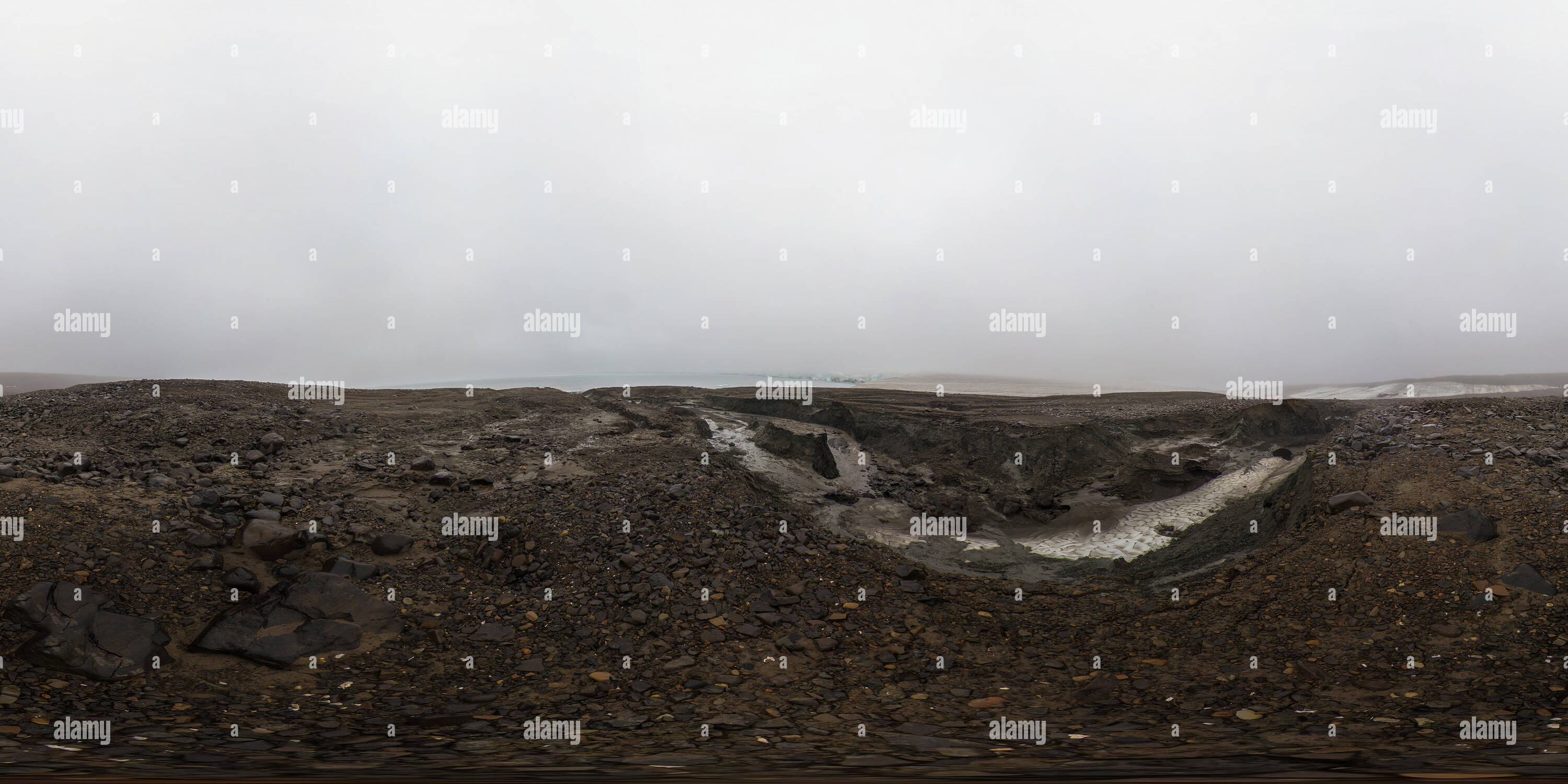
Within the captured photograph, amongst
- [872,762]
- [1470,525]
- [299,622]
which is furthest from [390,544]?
[1470,525]

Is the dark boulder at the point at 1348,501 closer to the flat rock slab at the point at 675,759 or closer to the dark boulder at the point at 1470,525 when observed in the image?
the dark boulder at the point at 1470,525

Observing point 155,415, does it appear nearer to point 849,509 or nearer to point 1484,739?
point 849,509

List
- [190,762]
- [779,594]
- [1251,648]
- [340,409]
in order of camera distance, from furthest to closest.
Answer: [340,409] → [779,594] → [1251,648] → [190,762]

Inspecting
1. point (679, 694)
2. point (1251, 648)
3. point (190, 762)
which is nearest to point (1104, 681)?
point (1251, 648)

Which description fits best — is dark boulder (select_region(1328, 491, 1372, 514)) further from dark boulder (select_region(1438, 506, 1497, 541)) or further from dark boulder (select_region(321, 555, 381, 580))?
dark boulder (select_region(321, 555, 381, 580))

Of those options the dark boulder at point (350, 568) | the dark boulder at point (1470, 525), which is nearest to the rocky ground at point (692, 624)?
the dark boulder at point (1470, 525)

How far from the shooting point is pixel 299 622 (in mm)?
7984

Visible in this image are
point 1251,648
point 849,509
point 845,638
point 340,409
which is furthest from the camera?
point 340,409

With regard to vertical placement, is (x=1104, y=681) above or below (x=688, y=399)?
below

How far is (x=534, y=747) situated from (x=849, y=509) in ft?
31.1

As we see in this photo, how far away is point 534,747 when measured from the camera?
5.71 meters

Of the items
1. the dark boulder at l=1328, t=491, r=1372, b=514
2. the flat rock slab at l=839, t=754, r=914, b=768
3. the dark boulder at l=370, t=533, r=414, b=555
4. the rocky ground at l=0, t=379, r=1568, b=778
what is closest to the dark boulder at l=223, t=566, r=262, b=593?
the rocky ground at l=0, t=379, r=1568, b=778

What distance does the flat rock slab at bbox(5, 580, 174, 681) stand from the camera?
6.75m

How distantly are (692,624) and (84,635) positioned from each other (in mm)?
6340
